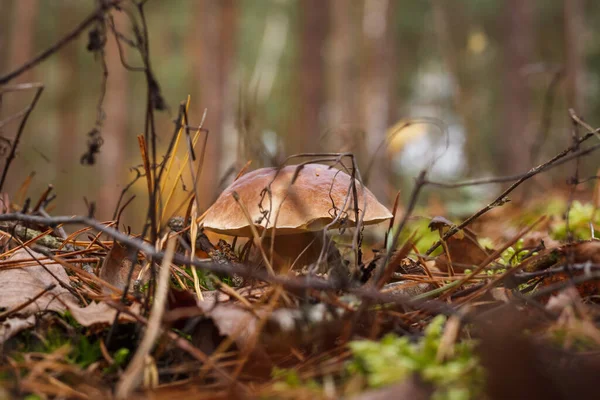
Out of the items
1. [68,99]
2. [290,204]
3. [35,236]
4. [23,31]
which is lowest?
[35,236]

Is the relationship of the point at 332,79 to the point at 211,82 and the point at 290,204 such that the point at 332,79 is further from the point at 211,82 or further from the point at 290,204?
the point at 290,204

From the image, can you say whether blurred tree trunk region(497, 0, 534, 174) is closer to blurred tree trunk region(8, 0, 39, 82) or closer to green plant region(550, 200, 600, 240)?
green plant region(550, 200, 600, 240)

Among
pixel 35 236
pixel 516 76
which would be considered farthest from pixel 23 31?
pixel 35 236

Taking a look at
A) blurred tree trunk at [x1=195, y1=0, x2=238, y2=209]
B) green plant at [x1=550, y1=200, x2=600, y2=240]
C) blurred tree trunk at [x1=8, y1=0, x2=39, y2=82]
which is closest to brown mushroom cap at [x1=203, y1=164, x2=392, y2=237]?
green plant at [x1=550, y1=200, x2=600, y2=240]

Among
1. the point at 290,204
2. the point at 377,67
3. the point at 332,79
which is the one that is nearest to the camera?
the point at 290,204

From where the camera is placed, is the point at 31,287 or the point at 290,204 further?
the point at 290,204

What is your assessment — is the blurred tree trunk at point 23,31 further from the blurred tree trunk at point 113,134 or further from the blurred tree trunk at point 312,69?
the blurred tree trunk at point 312,69

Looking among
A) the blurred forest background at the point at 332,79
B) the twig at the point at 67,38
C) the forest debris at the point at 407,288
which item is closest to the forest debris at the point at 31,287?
the twig at the point at 67,38
